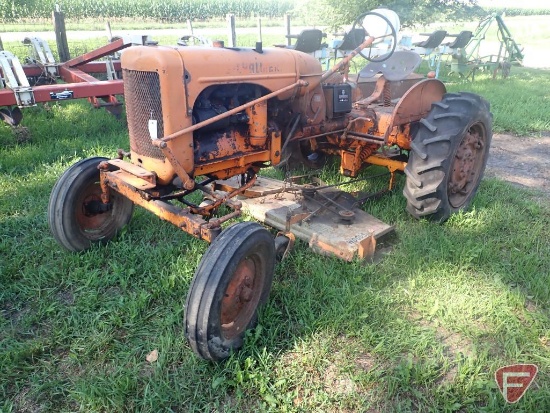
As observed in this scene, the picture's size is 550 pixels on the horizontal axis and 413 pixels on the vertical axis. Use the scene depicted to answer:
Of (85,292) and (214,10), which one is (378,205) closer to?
(85,292)

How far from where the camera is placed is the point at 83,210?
128 inches

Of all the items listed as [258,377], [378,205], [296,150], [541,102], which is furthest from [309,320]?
[541,102]

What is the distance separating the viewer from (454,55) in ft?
37.7

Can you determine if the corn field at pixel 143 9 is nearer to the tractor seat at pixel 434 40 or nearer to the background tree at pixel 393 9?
the background tree at pixel 393 9

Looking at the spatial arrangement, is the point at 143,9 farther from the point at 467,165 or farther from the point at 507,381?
the point at 507,381

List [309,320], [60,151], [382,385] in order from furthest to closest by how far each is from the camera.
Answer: [60,151] → [309,320] → [382,385]

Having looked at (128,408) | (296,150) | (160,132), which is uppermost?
(160,132)

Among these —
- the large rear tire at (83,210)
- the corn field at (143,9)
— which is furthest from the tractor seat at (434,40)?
the corn field at (143,9)

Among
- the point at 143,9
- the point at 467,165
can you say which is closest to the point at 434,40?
the point at 467,165

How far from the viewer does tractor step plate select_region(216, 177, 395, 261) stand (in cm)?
318

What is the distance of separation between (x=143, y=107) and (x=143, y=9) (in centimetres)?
2925

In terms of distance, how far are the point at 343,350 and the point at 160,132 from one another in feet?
5.33

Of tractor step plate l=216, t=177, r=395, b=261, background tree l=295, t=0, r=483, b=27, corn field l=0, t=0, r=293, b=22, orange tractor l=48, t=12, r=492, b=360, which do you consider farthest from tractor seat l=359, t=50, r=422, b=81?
corn field l=0, t=0, r=293, b=22

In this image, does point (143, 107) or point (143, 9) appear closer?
point (143, 107)
